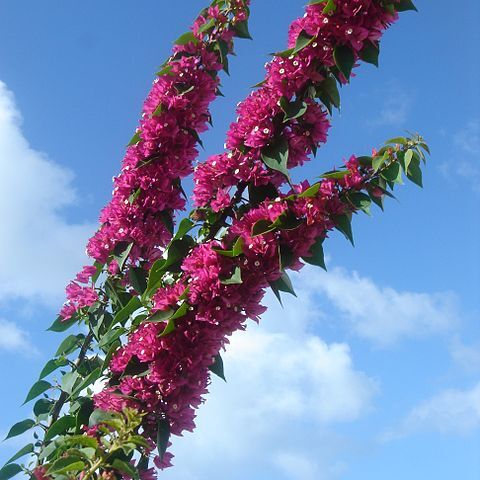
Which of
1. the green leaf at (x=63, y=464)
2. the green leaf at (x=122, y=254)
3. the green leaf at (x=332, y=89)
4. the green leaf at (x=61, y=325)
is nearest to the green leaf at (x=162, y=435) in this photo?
the green leaf at (x=63, y=464)

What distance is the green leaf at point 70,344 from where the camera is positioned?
14.2 ft

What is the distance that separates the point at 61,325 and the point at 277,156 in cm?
203

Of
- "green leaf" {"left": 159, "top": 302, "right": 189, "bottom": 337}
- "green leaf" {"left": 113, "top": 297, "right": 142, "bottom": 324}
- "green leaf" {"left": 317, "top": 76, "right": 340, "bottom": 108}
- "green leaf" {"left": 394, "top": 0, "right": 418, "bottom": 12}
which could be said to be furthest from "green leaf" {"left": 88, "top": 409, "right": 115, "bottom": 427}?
"green leaf" {"left": 394, "top": 0, "right": 418, "bottom": 12}

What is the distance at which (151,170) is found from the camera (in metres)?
4.04

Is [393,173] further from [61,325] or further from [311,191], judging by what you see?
[61,325]

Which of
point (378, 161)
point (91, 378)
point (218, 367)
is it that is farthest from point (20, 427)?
point (378, 161)

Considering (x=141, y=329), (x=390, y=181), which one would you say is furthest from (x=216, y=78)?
(x=141, y=329)

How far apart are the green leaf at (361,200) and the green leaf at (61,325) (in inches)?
86.0

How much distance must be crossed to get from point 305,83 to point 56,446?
2.32m

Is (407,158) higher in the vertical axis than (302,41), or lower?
lower

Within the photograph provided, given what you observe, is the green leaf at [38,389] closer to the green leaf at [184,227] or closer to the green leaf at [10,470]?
the green leaf at [10,470]

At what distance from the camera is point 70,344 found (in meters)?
4.34

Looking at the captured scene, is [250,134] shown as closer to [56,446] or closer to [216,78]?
[216,78]

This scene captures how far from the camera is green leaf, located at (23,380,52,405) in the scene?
13.9 ft
